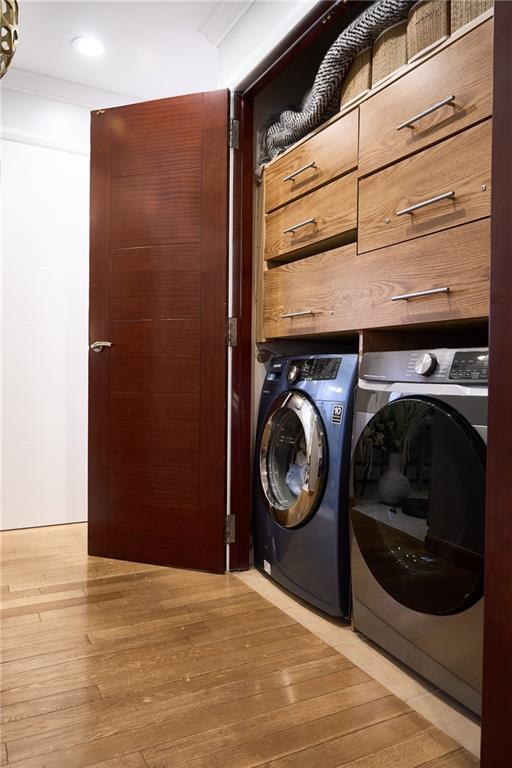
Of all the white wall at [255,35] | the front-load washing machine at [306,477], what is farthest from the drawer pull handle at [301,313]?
the white wall at [255,35]

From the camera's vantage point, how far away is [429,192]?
1413 millimetres

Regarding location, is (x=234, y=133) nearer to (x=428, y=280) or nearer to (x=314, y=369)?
(x=314, y=369)

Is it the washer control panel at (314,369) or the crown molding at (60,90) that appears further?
the crown molding at (60,90)

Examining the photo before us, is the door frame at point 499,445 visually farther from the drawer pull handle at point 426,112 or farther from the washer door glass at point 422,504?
the drawer pull handle at point 426,112

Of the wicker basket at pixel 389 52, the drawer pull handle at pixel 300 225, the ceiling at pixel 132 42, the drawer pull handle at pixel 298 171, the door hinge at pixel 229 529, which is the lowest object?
the door hinge at pixel 229 529

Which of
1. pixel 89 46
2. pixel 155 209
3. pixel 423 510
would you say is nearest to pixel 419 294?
pixel 423 510

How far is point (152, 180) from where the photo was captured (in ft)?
7.66

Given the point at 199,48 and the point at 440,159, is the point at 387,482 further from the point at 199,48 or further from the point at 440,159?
the point at 199,48

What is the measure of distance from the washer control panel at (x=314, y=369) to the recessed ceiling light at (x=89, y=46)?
190cm

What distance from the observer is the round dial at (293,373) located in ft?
6.75

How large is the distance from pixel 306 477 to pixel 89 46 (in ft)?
7.81

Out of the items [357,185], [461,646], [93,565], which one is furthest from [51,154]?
[461,646]

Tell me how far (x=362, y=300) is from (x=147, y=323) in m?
1.08

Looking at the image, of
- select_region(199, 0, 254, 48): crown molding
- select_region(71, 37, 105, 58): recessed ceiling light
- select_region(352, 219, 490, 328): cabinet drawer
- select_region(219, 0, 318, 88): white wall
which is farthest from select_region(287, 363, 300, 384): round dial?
select_region(71, 37, 105, 58): recessed ceiling light
